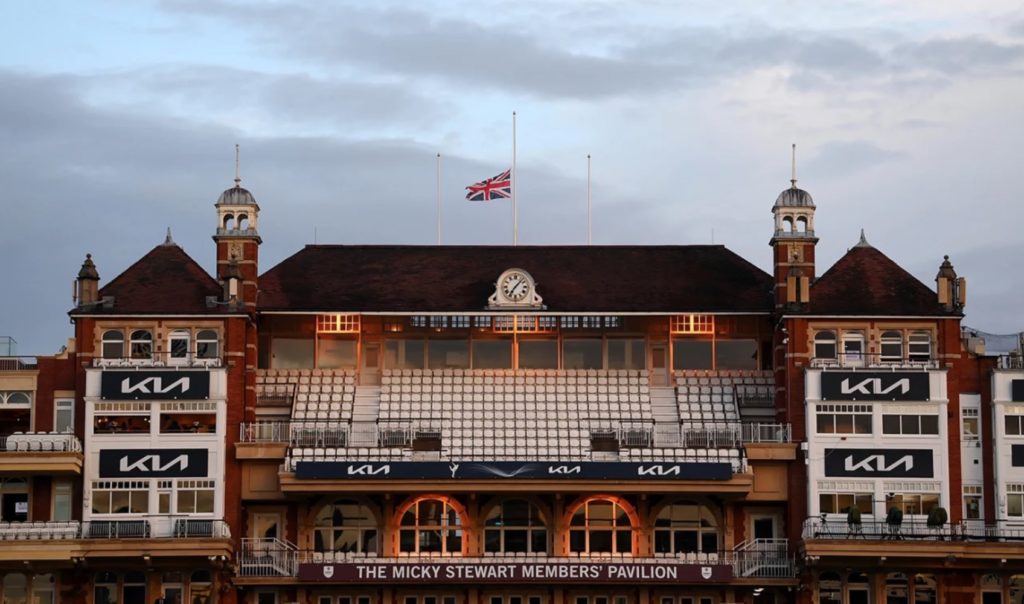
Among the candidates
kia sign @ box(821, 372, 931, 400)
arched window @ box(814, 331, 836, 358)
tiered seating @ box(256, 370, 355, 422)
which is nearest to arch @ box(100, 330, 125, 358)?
tiered seating @ box(256, 370, 355, 422)

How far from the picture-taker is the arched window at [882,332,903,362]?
11250 centimetres

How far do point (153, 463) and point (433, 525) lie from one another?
13.2 meters

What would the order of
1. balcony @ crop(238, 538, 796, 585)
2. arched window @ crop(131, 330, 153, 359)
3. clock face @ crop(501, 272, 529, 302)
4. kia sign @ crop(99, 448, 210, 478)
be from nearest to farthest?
balcony @ crop(238, 538, 796, 585) → kia sign @ crop(99, 448, 210, 478) → arched window @ crop(131, 330, 153, 359) → clock face @ crop(501, 272, 529, 302)

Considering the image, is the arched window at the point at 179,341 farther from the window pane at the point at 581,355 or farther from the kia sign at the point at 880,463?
the kia sign at the point at 880,463

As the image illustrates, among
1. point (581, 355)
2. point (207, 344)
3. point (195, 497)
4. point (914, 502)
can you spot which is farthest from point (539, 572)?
point (207, 344)

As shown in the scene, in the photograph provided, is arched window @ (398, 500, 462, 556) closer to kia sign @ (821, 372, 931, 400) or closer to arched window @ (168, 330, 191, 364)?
arched window @ (168, 330, 191, 364)

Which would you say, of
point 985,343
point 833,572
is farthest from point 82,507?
point 985,343

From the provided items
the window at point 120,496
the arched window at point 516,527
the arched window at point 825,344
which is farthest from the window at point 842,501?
the window at point 120,496

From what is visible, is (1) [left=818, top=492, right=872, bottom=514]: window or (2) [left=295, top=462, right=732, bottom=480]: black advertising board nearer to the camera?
(2) [left=295, top=462, right=732, bottom=480]: black advertising board

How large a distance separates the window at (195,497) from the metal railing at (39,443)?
203 inches

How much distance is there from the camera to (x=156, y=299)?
112375mm

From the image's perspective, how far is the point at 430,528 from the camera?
11162 cm

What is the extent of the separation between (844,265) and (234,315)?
2912cm

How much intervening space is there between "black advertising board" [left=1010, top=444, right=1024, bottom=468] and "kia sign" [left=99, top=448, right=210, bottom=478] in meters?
37.0
